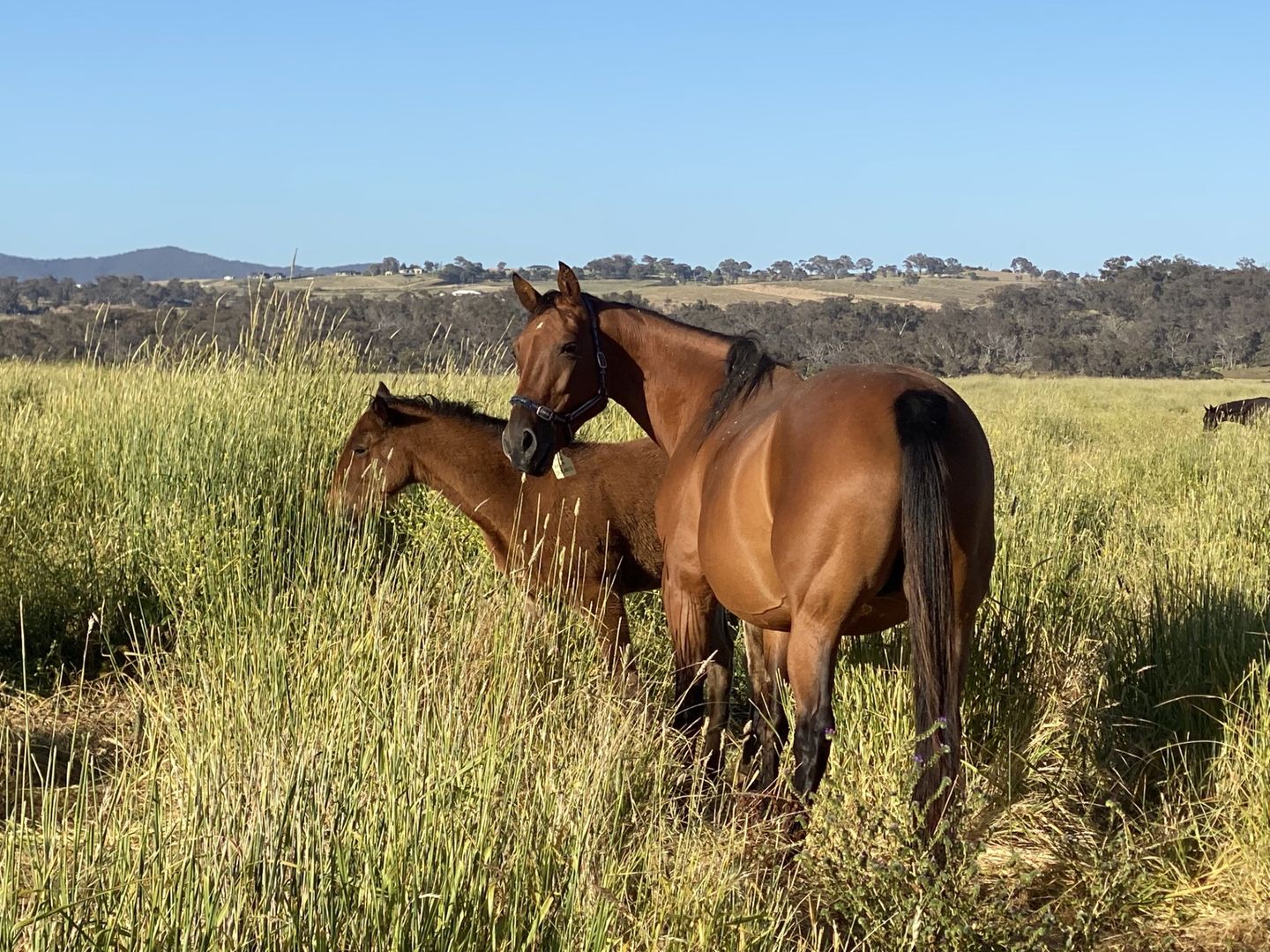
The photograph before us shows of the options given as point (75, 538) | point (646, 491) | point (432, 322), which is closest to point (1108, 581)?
point (646, 491)

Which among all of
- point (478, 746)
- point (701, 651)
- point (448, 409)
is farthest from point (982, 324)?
point (478, 746)

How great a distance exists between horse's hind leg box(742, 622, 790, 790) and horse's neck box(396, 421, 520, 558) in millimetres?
2299

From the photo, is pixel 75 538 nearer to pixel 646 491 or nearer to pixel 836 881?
Answer: pixel 646 491

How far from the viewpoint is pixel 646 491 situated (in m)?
7.21

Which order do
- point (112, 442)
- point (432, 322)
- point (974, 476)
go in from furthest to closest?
point (432, 322)
point (112, 442)
point (974, 476)

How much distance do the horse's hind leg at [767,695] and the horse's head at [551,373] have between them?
4.07 feet

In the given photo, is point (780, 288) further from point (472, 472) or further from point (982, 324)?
point (472, 472)

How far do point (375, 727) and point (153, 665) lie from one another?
1347 mm

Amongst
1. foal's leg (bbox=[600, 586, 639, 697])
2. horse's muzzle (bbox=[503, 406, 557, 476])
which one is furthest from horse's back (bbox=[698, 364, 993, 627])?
foal's leg (bbox=[600, 586, 639, 697])

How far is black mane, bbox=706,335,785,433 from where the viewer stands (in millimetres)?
5125

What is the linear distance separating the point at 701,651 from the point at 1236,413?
22.3 meters

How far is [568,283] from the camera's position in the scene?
18.0 feet

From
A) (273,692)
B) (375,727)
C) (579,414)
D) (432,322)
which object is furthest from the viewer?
(432,322)

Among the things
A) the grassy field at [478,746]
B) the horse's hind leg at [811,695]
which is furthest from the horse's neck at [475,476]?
the horse's hind leg at [811,695]
